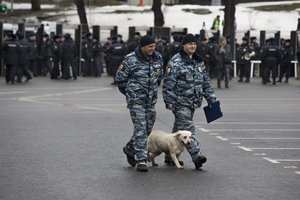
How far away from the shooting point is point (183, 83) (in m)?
13.5

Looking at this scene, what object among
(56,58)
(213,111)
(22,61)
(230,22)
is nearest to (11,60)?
(22,61)

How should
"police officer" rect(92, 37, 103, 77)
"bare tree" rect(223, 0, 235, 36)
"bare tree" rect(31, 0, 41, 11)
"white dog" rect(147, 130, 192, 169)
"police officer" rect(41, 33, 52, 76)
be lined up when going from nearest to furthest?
"white dog" rect(147, 130, 192, 169) < "police officer" rect(41, 33, 52, 76) < "police officer" rect(92, 37, 103, 77) < "bare tree" rect(223, 0, 235, 36) < "bare tree" rect(31, 0, 41, 11)

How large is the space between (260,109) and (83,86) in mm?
10653

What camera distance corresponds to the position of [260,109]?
24.7 metres

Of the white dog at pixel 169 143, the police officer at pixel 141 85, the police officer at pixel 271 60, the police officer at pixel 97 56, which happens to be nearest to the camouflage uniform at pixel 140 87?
the police officer at pixel 141 85

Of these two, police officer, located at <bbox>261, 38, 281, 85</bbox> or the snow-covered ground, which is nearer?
police officer, located at <bbox>261, 38, 281, 85</bbox>

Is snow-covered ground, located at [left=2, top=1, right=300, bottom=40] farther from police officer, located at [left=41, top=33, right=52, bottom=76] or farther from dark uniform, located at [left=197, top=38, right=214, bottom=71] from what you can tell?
dark uniform, located at [left=197, top=38, right=214, bottom=71]

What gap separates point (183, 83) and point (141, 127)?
0.86 m

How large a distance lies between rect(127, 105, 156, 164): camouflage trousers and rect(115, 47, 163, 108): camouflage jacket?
3.4 inches

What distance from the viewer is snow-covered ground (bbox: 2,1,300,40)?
65.4 meters

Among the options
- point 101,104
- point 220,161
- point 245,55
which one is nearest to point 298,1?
point 245,55

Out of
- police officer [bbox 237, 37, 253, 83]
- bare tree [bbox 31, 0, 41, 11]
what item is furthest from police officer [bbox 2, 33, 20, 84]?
bare tree [bbox 31, 0, 41, 11]

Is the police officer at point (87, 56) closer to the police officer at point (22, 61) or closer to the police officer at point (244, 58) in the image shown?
the police officer at point (244, 58)

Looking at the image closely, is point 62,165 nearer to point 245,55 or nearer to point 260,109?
point 260,109
